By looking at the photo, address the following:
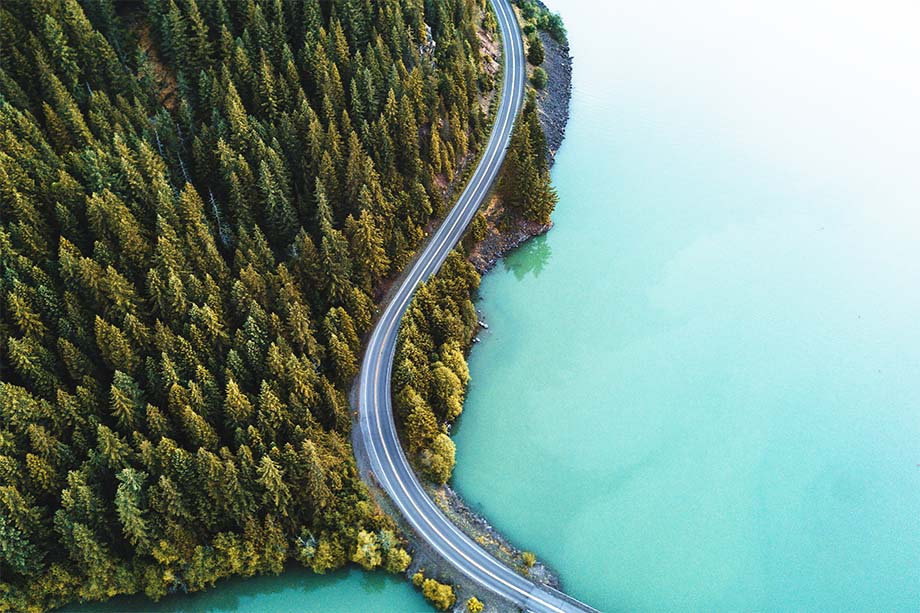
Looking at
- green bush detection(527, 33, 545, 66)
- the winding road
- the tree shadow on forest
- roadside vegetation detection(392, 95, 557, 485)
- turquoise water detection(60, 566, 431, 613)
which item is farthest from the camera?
green bush detection(527, 33, 545, 66)

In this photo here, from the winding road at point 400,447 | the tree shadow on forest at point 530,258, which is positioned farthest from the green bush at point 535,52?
the tree shadow on forest at point 530,258

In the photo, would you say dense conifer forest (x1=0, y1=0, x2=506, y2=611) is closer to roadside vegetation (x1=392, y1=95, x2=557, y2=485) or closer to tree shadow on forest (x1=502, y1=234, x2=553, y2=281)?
A: roadside vegetation (x1=392, y1=95, x2=557, y2=485)

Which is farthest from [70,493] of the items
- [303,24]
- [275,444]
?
[303,24]

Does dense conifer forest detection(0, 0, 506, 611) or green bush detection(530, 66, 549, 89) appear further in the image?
green bush detection(530, 66, 549, 89)

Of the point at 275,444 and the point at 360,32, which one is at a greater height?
the point at 360,32

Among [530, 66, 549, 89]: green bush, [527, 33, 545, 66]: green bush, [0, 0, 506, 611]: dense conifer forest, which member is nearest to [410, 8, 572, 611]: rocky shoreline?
[530, 66, 549, 89]: green bush

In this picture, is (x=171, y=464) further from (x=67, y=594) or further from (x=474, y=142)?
(x=474, y=142)

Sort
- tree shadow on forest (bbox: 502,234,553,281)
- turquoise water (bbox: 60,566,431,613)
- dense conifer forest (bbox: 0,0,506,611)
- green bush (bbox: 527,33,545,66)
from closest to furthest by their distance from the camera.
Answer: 1. dense conifer forest (bbox: 0,0,506,611)
2. turquoise water (bbox: 60,566,431,613)
3. tree shadow on forest (bbox: 502,234,553,281)
4. green bush (bbox: 527,33,545,66)

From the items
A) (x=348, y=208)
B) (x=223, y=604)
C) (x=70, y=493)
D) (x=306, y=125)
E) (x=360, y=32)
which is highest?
(x=360, y=32)
